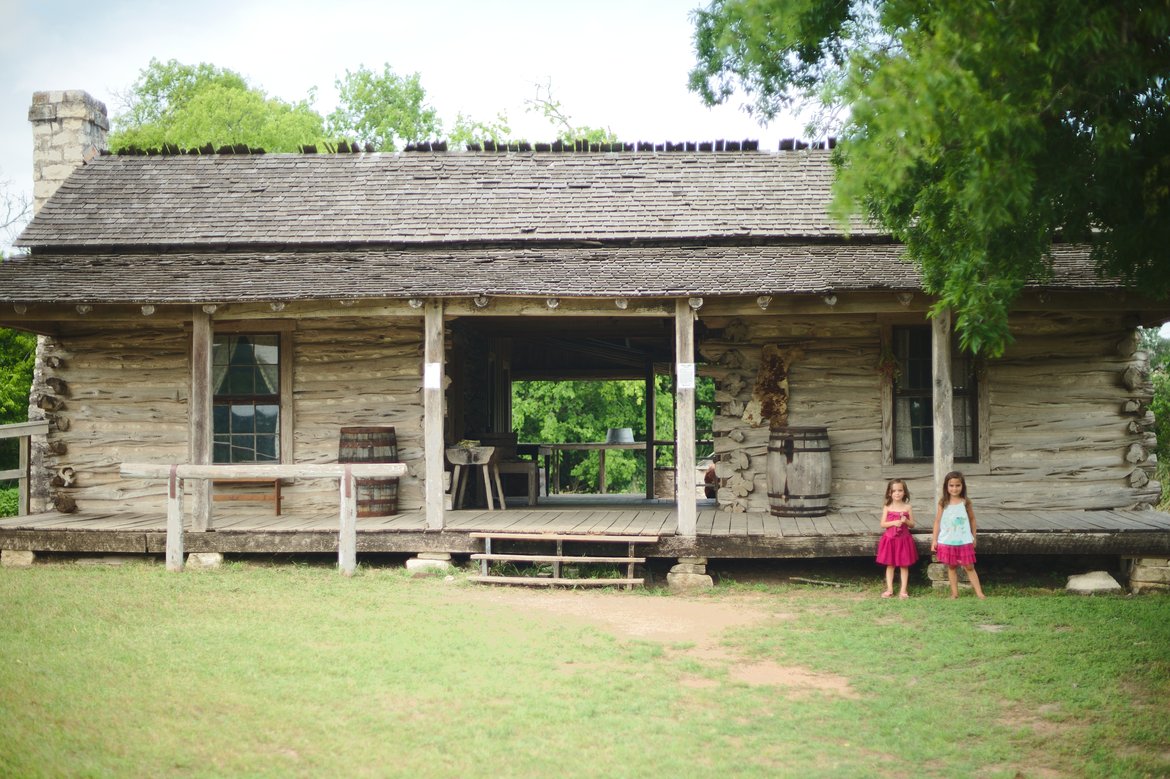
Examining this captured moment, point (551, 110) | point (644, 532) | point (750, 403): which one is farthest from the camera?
point (551, 110)

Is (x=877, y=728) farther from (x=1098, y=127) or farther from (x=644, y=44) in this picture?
(x=644, y=44)

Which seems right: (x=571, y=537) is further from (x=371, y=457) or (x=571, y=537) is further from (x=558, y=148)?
(x=558, y=148)

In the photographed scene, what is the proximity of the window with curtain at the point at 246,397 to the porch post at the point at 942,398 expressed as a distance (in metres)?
7.58

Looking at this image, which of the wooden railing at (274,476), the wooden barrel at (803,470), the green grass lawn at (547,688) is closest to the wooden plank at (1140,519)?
the green grass lawn at (547,688)

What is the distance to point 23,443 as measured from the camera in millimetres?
12227

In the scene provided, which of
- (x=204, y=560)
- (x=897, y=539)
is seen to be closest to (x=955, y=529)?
(x=897, y=539)

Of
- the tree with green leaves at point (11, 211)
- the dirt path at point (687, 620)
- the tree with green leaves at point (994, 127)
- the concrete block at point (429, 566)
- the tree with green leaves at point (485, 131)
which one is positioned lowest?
the dirt path at point (687, 620)

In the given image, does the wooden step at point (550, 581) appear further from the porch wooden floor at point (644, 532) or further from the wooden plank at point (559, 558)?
the porch wooden floor at point (644, 532)

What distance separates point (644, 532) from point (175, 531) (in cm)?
481

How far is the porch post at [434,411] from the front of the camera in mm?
→ 10016

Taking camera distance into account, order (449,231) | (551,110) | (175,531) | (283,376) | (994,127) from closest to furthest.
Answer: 1. (994,127)
2. (175,531)
3. (283,376)
4. (449,231)
5. (551,110)

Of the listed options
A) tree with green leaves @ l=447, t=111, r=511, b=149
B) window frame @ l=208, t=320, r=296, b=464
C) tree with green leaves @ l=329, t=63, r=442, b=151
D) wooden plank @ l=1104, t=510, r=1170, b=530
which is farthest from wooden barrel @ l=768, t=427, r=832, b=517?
tree with green leaves @ l=329, t=63, r=442, b=151

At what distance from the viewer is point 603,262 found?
11.1 meters

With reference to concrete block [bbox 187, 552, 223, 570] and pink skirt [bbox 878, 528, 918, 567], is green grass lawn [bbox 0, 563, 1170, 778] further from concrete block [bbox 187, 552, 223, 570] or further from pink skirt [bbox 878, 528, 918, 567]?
concrete block [bbox 187, 552, 223, 570]
